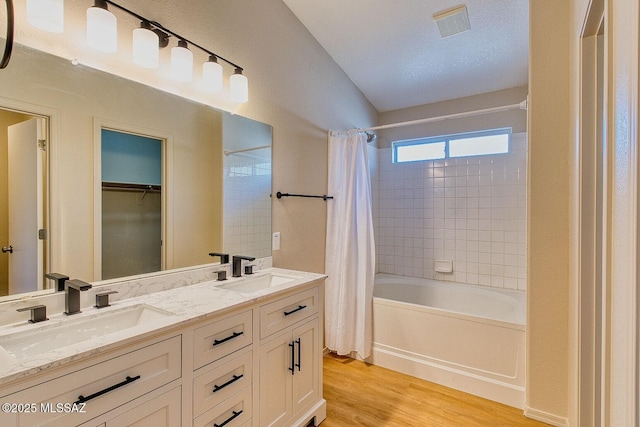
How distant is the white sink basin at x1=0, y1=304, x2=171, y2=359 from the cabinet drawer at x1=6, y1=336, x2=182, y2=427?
186 mm

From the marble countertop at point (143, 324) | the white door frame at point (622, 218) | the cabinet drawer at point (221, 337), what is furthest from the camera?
the cabinet drawer at point (221, 337)

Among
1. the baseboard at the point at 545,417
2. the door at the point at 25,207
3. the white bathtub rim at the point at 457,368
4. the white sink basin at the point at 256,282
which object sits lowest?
the baseboard at the point at 545,417

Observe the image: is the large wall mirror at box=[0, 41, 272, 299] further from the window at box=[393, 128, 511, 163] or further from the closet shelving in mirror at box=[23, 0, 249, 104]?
the window at box=[393, 128, 511, 163]

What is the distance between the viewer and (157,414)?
3.33 feet

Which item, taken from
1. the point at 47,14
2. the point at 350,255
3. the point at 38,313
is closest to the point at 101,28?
the point at 47,14

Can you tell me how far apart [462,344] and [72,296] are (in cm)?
235

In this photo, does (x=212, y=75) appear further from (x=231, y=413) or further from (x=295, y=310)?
(x=231, y=413)

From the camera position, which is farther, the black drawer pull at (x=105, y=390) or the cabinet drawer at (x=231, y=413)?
the cabinet drawer at (x=231, y=413)

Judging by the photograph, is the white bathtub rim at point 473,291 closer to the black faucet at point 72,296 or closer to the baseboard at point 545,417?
the baseboard at point 545,417

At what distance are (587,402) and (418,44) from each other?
8.42 ft

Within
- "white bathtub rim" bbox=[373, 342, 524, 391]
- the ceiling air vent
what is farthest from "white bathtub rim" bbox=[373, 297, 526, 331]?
the ceiling air vent

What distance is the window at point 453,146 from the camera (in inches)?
119

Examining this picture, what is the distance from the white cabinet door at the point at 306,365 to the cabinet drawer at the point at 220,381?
1.14ft

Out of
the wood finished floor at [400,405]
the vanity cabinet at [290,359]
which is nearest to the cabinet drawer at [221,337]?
the vanity cabinet at [290,359]
